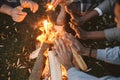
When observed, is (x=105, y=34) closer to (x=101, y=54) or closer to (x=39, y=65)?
(x=101, y=54)

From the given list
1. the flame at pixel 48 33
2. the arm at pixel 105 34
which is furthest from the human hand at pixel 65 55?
the arm at pixel 105 34

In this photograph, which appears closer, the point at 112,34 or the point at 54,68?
the point at 54,68

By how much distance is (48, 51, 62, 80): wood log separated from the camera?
142 inches

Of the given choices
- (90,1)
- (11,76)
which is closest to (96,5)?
(90,1)

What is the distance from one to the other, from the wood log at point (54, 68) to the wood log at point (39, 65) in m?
0.10

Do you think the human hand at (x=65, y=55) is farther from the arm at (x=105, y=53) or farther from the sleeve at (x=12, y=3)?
the sleeve at (x=12, y=3)

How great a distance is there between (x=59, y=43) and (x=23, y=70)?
1.25m

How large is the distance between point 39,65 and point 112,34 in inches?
48.1

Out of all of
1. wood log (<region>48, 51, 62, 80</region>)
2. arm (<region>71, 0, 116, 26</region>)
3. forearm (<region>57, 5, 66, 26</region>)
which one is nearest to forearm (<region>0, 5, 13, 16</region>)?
forearm (<region>57, 5, 66, 26</region>)

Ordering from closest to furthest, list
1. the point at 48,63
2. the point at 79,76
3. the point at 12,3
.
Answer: the point at 79,76 < the point at 48,63 < the point at 12,3

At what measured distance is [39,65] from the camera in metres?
3.74

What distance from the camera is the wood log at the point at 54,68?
3.61 metres

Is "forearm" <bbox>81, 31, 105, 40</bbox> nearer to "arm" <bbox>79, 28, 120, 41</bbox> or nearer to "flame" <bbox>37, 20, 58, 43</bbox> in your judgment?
"arm" <bbox>79, 28, 120, 41</bbox>

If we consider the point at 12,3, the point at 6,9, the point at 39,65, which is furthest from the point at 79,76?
the point at 12,3
